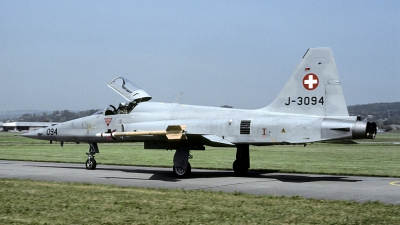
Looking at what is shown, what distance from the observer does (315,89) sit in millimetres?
17797

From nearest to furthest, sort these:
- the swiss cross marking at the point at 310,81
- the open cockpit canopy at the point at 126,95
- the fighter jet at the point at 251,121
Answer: the fighter jet at the point at 251,121, the swiss cross marking at the point at 310,81, the open cockpit canopy at the point at 126,95

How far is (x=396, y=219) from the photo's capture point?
997 cm

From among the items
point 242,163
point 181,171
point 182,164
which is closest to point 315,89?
point 242,163

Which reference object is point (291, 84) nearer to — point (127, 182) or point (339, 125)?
point (339, 125)

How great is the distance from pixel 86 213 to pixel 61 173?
11122 mm

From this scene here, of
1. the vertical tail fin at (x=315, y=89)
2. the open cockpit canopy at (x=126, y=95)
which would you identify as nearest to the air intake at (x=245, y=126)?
the vertical tail fin at (x=315, y=89)

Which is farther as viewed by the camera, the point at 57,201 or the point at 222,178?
the point at 222,178

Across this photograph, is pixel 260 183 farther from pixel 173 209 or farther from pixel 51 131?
pixel 51 131

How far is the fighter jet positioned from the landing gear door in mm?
64

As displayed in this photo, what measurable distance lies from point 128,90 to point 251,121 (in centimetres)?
723

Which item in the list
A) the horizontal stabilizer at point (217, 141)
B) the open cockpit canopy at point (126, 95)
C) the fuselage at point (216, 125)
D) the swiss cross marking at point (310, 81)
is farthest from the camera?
the open cockpit canopy at point (126, 95)

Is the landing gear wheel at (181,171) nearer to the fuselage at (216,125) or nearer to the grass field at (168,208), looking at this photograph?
the fuselage at (216,125)

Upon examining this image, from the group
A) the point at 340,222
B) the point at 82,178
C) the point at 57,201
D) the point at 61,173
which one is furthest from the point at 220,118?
the point at 340,222

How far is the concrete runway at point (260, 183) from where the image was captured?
14.2m
